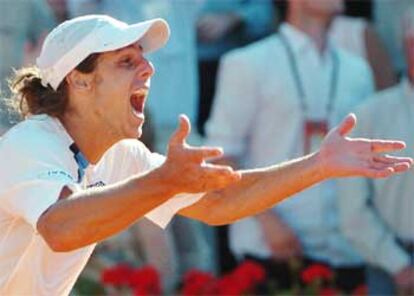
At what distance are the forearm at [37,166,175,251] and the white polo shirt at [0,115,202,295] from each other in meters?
0.09

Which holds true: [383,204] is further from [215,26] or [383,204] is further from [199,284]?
[215,26]

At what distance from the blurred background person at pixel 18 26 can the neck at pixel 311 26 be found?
124 cm

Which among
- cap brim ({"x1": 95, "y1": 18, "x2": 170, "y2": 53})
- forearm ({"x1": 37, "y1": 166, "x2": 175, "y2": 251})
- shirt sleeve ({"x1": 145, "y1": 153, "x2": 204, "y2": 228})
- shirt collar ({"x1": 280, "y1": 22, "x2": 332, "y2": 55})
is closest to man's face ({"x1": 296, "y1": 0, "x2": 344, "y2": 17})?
shirt collar ({"x1": 280, "y1": 22, "x2": 332, "y2": 55})

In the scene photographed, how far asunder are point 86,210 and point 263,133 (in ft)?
12.4

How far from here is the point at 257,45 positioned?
7922 mm

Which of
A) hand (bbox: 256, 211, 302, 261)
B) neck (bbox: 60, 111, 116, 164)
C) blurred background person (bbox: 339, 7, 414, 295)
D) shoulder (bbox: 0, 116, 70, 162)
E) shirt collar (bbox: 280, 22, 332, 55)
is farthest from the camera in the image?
shirt collar (bbox: 280, 22, 332, 55)

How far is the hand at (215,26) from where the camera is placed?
8250 millimetres

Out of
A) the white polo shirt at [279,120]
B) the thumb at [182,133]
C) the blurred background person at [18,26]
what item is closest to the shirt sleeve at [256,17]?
the white polo shirt at [279,120]

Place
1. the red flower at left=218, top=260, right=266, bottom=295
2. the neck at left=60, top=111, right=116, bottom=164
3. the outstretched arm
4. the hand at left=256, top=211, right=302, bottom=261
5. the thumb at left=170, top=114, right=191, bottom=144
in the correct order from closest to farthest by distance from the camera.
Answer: the thumb at left=170, top=114, right=191, bottom=144 → the outstretched arm → the neck at left=60, top=111, right=116, bottom=164 → the red flower at left=218, top=260, right=266, bottom=295 → the hand at left=256, top=211, right=302, bottom=261

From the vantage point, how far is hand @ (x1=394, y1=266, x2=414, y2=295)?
7.55 meters

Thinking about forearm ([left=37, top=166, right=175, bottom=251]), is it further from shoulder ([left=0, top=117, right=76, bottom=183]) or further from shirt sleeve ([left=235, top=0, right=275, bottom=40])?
shirt sleeve ([left=235, top=0, right=275, bottom=40])

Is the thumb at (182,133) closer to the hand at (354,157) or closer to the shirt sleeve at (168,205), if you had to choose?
the hand at (354,157)

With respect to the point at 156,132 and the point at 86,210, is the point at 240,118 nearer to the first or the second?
the point at 156,132

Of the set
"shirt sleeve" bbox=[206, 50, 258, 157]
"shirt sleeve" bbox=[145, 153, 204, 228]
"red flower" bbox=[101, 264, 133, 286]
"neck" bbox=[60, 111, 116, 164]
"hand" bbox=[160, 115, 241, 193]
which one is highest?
"hand" bbox=[160, 115, 241, 193]
